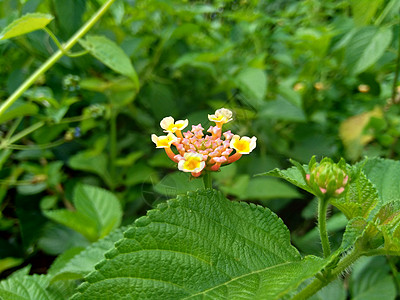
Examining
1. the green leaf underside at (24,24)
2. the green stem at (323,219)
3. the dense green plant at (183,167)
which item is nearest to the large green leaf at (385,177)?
the dense green plant at (183,167)

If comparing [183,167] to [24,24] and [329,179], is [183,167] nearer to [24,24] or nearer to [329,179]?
[329,179]

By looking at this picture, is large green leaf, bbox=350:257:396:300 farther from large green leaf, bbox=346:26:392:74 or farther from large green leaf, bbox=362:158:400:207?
large green leaf, bbox=346:26:392:74

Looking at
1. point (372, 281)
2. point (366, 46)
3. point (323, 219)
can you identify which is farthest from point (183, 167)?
point (366, 46)

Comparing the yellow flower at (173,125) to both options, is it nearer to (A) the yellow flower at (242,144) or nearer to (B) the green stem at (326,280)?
(A) the yellow flower at (242,144)

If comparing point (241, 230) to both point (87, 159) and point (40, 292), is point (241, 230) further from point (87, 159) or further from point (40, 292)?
point (87, 159)

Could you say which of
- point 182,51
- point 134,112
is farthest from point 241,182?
point 182,51

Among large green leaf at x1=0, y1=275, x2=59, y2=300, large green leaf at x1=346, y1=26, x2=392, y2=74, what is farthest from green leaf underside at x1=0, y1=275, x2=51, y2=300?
large green leaf at x1=346, y1=26, x2=392, y2=74
